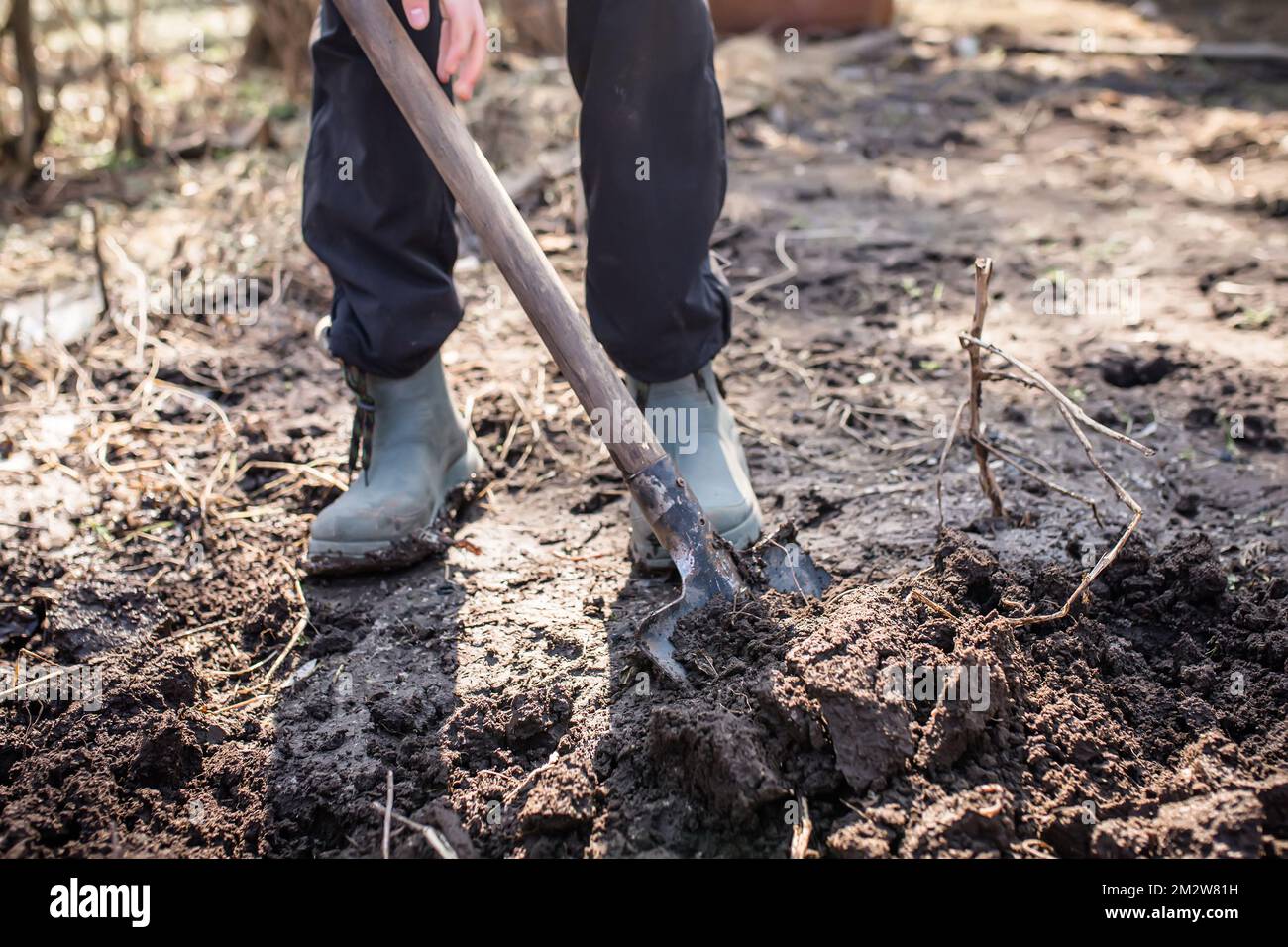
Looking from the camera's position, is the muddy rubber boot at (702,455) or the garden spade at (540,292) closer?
the garden spade at (540,292)

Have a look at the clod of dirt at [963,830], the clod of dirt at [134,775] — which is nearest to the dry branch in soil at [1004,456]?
the clod of dirt at [963,830]

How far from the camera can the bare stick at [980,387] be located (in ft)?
5.95

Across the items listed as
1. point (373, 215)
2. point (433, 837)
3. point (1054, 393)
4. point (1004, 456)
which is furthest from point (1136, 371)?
point (433, 837)

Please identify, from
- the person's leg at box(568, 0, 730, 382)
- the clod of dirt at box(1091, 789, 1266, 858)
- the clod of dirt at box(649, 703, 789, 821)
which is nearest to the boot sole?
the person's leg at box(568, 0, 730, 382)

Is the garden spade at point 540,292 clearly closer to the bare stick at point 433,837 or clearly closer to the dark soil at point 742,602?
the dark soil at point 742,602

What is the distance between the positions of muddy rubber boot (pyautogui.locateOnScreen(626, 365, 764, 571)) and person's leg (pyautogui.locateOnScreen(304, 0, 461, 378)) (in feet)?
1.54

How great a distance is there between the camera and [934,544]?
2115mm

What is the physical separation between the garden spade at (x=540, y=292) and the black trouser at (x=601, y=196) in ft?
0.71

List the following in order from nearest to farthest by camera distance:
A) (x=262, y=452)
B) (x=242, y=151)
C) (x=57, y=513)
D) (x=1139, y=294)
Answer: (x=57, y=513) < (x=262, y=452) < (x=1139, y=294) < (x=242, y=151)

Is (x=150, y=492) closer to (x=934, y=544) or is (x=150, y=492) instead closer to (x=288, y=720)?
(x=288, y=720)

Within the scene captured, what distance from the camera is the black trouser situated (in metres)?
1.98

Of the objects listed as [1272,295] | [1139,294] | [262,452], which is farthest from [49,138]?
[1272,295]

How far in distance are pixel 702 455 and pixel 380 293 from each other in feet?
2.34
